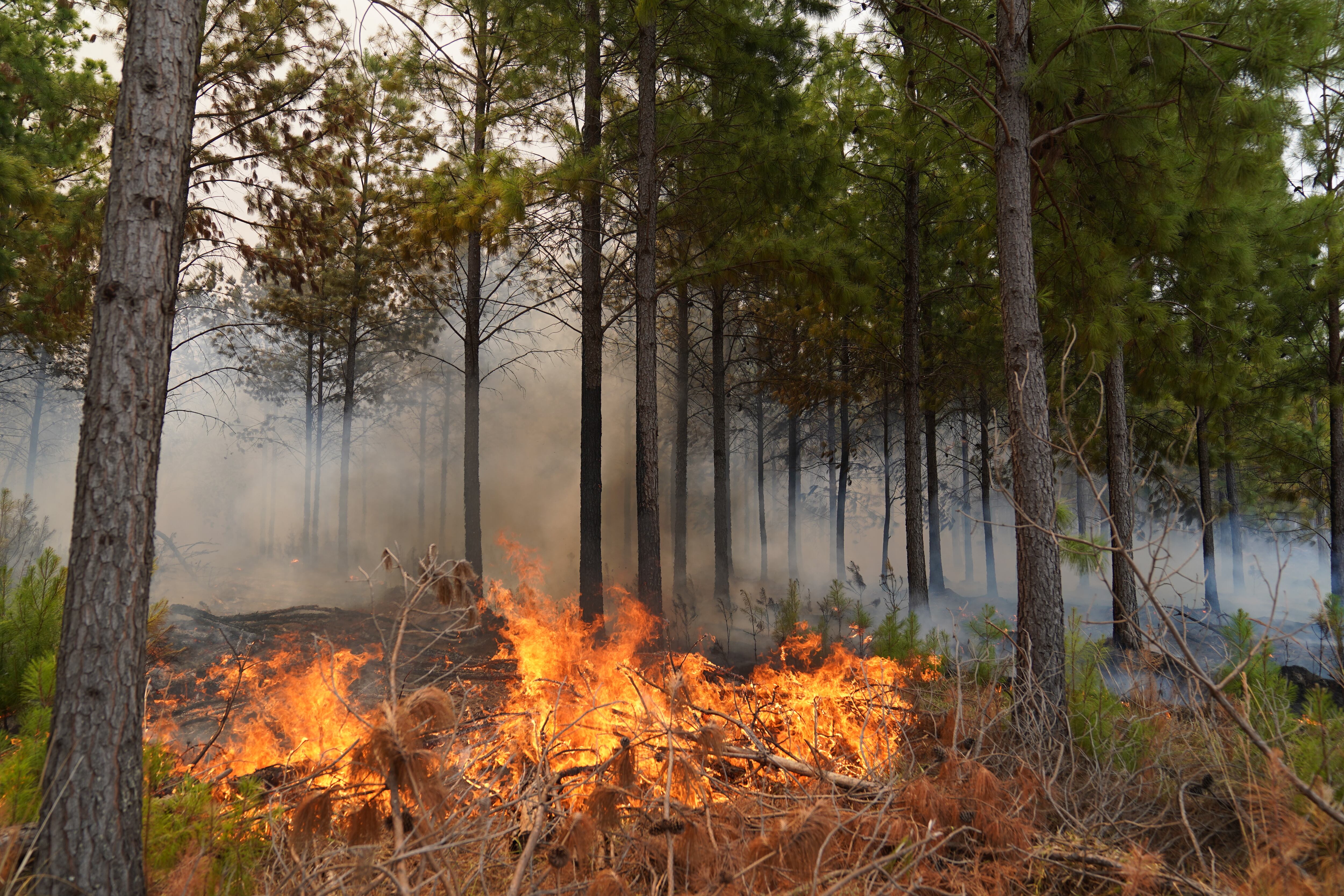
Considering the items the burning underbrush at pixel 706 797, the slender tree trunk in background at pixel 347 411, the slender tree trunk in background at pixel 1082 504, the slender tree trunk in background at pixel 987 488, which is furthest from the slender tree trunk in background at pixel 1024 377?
the slender tree trunk in background at pixel 1082 504

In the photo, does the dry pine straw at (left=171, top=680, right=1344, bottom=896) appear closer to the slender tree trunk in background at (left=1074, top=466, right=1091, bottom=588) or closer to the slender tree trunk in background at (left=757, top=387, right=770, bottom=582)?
the slender tree trunk in background at (left=757, top=387, right=770, bottom=582)

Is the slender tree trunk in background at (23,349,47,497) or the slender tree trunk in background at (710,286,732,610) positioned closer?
the slender tree trunk in background at (710,286,732,610)

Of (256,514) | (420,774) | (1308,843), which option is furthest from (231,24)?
(256,514)

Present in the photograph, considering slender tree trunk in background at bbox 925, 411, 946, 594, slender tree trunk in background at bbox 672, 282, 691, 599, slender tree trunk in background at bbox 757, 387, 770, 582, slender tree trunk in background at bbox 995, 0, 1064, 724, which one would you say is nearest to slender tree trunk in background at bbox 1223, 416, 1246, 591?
slender tree trunk in background at bbox 925, 411, 946, 594

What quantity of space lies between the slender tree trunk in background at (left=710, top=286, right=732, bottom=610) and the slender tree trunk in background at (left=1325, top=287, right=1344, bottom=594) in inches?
410

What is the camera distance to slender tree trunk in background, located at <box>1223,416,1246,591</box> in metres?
15.7

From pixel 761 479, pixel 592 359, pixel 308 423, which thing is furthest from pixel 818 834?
pixel 308 423

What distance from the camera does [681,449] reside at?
16.0 meters

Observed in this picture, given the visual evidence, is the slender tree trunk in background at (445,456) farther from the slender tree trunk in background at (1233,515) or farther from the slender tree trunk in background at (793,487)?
the slender tree trunk in background at (1233,515)

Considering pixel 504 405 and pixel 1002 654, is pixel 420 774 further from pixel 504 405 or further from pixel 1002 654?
pixel 504 405

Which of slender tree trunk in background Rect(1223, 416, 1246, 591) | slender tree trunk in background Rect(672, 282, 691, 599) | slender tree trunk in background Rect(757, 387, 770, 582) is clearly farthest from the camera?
slender tree trunk in background Rect(757, 387, 770, 582)

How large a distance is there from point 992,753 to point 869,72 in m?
10.7

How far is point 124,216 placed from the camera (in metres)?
3.10

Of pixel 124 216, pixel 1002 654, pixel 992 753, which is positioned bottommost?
pixel 1002 654
